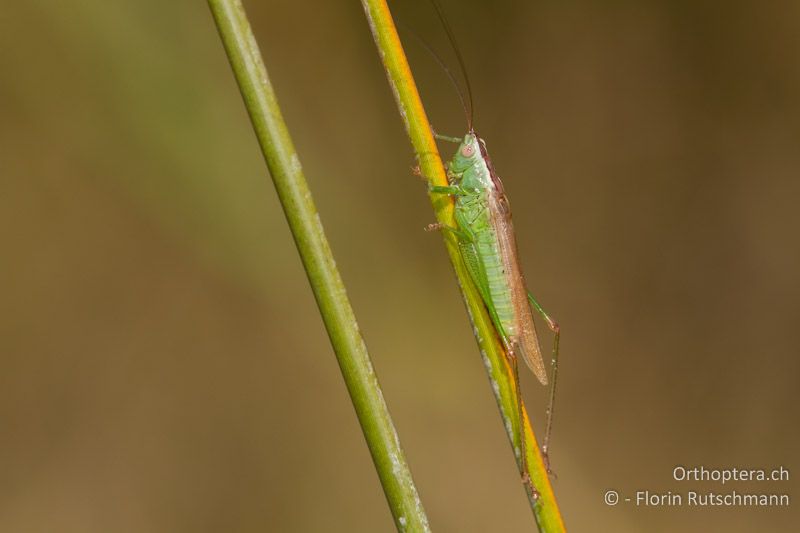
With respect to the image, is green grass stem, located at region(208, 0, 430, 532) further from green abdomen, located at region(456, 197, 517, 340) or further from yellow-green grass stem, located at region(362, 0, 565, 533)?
green abdomen, located at region(456, 197, 517, 340)

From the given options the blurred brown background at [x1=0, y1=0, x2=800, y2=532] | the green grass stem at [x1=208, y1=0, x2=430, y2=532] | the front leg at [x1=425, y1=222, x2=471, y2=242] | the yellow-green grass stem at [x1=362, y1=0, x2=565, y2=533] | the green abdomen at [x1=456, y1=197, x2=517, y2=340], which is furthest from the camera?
the blurred brown background at [x1=0, y1=0, x2=800, y2=532]

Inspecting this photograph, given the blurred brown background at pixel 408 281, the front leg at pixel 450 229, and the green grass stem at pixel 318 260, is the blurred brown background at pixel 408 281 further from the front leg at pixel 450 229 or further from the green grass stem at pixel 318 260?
the green grass stem at pixel 318 260

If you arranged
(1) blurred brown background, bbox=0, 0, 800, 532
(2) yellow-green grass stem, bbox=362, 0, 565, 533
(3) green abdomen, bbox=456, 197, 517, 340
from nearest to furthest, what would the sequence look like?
(2) yellow-green grass stem, bbox=362, 0, 565, 533 < (3) green abdomen, bbox=456, 197, 517, 340 < (1) blurred brown background, bbox=0, 0, 800, 532

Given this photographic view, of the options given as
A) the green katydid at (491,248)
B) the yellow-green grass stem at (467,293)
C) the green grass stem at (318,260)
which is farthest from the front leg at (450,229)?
the green grass stem at (318,260)

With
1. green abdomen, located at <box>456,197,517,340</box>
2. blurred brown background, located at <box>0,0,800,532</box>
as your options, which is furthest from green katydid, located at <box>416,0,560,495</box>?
blurred brown background, located at <box>0,0,800,532</box>

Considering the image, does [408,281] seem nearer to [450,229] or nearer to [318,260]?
[450,229]

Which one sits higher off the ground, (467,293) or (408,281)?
(467,293)

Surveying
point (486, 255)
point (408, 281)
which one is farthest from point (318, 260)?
point (408, 281)
